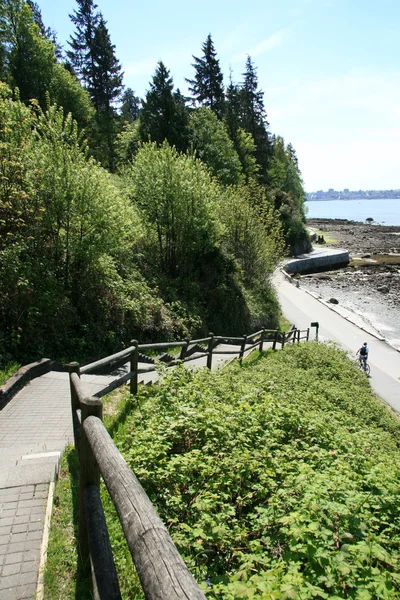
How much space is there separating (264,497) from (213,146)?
127 feet

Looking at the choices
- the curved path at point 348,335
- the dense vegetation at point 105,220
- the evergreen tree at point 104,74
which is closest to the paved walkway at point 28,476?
the dense vegetation at point 105,220

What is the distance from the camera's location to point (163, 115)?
111 feet

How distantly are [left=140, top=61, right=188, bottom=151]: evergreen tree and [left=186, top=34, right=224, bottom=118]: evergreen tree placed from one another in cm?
1623

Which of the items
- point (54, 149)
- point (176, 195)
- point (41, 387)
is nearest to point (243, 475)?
point (41, 387)

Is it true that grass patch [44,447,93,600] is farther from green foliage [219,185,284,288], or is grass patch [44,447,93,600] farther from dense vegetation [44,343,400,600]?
green foliage [219,185,284,288]

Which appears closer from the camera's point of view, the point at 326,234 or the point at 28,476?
the point at 28,476

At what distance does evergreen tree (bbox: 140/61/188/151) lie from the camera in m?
33.3

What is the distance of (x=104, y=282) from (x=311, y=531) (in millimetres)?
11565

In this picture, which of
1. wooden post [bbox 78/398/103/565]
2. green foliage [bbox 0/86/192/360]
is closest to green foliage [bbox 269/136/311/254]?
green foliage [bbox 0/86/192/360]

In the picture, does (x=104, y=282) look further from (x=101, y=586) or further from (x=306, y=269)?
(x=306, y=269)

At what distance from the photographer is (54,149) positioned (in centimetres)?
1204

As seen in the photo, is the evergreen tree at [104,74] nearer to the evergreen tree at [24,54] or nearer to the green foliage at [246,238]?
the evergreen tree at [24,54]

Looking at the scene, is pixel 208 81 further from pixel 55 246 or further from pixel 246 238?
pixel 55 246

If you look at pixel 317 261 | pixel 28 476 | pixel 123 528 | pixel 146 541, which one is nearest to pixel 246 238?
pixel 28 476
